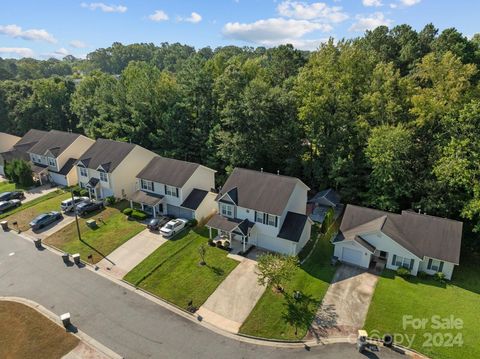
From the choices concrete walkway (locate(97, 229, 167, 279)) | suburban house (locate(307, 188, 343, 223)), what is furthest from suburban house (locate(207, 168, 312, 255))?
concrete walkway (locate(97, 229, 167, 279))

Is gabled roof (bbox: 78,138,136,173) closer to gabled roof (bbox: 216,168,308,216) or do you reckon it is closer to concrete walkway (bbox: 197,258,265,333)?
gabled roof (bbox: 216,168,308,216)

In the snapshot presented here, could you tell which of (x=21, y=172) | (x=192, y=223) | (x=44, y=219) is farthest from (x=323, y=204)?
(x=21, y=172)

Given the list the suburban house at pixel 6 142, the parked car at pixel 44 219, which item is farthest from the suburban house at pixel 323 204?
the suburban house at pixel 6 142

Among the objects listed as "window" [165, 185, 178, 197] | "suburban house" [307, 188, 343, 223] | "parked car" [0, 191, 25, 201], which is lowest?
"parked car" [0, 191, 25, 201]

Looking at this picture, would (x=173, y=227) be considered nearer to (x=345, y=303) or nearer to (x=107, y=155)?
(x=107, y=155)

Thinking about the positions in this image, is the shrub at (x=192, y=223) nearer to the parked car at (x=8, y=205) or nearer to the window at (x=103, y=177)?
the window at (x=103, y=177)

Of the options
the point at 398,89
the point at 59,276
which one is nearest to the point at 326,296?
the point at 59,276

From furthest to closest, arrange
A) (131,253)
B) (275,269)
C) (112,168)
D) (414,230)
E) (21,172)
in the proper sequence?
1. (21,172)
2. (112,168)
3. (131,253)
4. (414,230)
5. (275,269)
